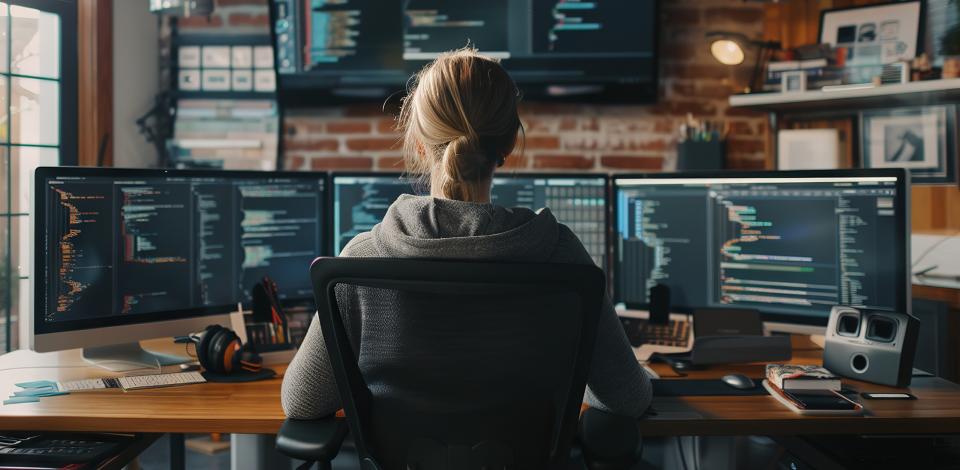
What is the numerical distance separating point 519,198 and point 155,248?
0.90 metres

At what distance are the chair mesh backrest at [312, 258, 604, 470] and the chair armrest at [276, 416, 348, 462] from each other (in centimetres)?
9

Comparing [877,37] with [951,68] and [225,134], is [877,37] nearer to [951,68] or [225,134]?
[951,68]

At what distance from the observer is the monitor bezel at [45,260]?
1671 mm

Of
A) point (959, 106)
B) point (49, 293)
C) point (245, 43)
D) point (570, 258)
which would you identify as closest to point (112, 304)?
point (49, 293)

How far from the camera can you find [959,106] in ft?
8.81

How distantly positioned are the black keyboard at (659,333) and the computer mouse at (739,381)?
28 cm

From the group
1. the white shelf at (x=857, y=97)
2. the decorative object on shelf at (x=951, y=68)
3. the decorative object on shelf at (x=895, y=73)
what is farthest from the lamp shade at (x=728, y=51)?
the decorative object on shelf at (x=951, y=68)

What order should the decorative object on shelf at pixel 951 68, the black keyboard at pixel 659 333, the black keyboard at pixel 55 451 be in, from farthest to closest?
the decorative object on shelf at pixel 951 68 < the black keyboard at pixel 659 333 < the black keyboard at pixel 55 451

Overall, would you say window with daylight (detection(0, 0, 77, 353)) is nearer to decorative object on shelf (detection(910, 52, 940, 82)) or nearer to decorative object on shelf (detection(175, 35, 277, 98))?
decorative object on shelf (detection(175, 35, 277, 98))

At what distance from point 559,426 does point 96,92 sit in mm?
2442

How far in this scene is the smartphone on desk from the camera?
57.7 inches

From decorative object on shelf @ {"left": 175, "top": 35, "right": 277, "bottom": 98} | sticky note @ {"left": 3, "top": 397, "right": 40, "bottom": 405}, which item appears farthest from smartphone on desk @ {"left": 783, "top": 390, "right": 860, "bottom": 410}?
decorative object on shelf @ {"left": 175, "top": 35, "right": 277, "bottom": 98}

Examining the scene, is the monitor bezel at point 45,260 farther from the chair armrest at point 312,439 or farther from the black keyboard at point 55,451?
the chair armrest at point 312,439

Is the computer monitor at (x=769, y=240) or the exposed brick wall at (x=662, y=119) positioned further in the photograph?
the exposed brick wall at (x=662, y=119)
